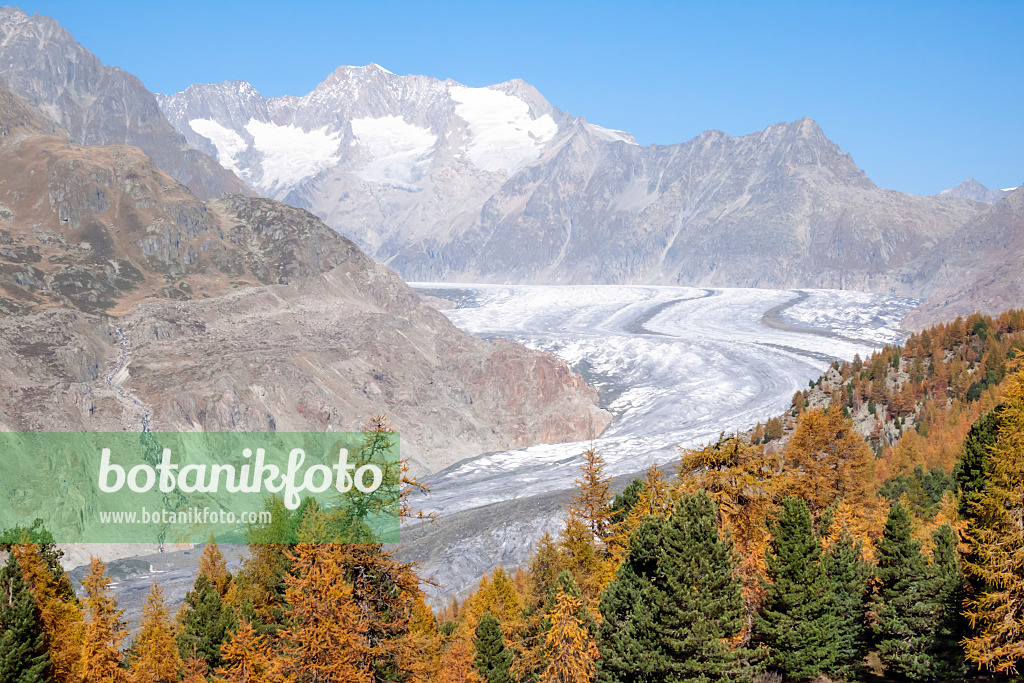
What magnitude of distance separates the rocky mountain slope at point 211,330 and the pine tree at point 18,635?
83936 millimetres

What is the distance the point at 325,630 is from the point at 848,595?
2238 centimetres

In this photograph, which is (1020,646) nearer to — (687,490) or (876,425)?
(687,490)

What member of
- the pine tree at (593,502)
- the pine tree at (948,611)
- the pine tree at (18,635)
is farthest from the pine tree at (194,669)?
the pine tree at (948,611)

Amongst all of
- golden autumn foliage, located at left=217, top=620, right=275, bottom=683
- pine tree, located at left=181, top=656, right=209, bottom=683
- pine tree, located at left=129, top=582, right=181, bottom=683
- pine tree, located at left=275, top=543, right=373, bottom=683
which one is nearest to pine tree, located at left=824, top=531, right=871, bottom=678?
pine tree, located at left=275, top=543, right=373, bottom=683

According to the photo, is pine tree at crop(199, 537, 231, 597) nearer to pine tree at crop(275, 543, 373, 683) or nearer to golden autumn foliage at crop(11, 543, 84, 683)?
golden autumn foliage at crop(11, 543, 84, 683)

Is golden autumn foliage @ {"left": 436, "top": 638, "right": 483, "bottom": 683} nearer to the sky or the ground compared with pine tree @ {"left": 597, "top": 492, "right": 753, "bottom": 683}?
nearer to the ground

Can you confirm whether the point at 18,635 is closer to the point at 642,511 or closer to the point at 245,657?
the point at 245,657

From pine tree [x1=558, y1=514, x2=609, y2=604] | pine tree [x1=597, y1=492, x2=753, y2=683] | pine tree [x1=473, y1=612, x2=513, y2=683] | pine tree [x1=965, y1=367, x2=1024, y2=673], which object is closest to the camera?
pine tree [x1=965, y1=367, x2=1024, y2=673]

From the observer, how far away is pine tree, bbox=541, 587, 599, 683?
26.7m

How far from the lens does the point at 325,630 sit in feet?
68.6

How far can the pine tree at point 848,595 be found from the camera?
33312 millimetres

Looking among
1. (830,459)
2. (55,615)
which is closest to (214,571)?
(55,615)

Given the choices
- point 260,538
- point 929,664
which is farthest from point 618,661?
point 260,538

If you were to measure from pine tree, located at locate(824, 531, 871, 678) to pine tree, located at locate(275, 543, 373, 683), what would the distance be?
19.7 meters
